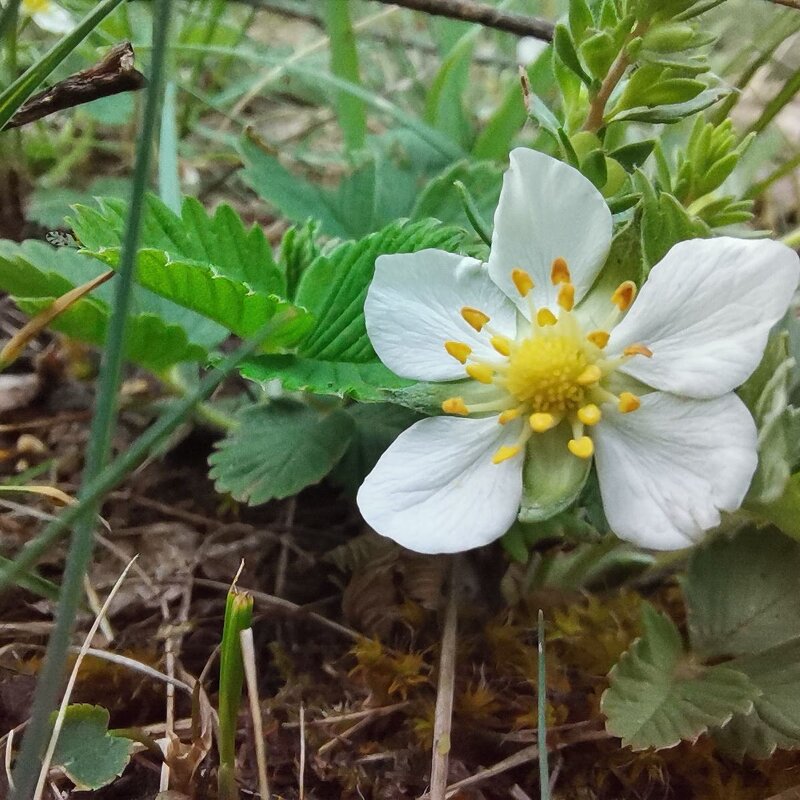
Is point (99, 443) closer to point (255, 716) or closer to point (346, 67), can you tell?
point (255, 716)

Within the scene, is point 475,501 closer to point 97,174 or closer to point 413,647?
point 413,647

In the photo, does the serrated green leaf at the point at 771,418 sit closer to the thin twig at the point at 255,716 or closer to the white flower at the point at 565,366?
the white flower at the point at 565,366

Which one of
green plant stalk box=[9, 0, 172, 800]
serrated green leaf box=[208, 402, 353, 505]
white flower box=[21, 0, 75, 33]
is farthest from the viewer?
white flower box=[21, 0, 75, 33]

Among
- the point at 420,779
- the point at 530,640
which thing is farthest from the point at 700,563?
the point at 420,779

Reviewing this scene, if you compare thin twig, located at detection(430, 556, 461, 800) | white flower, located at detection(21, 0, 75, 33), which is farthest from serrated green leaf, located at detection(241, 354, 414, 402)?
white flower, located at detection(21, 0, 75, 33)

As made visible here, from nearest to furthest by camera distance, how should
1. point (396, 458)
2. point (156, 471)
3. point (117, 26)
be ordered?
point (396, 458) < point (156, 471) < point (117, 26)

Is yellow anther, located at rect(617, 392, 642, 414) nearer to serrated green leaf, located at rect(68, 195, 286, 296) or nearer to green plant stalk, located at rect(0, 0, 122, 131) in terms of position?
serrated green leaf, located at rect(68, 195, 286, 296)
